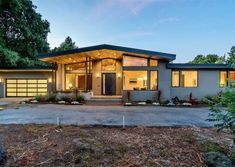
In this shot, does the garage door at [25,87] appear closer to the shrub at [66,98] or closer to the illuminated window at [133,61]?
the shrub at [66,98]

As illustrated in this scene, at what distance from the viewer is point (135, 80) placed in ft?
54.6

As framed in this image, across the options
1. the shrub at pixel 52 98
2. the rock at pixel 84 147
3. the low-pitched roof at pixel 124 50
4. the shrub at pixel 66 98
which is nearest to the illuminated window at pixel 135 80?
the low-pitched roof at pixel 124 50

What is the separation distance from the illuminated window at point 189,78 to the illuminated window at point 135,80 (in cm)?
303

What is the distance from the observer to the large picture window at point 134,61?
54.4ft

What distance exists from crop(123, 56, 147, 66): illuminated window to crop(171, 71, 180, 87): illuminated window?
2369 millimetres

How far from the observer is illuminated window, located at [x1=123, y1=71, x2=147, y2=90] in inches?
655

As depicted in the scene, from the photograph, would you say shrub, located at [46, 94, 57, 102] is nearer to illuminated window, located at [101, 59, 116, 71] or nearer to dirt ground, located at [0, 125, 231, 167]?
illuminated window, located at [101, 59, 116, 71]

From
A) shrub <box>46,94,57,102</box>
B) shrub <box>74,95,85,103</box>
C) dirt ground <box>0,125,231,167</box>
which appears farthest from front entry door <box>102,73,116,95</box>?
dirt ground <box>0,125,231,167</box>

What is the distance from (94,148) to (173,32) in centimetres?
2624

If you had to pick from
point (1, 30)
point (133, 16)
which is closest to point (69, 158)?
point (133, 16)

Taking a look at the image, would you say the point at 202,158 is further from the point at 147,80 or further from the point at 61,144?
the point at 147,80

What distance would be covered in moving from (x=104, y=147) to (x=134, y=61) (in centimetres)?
1234

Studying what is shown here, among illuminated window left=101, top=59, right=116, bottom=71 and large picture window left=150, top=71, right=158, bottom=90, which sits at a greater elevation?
illuminated window left=101, top=59, right=116, bottom=71

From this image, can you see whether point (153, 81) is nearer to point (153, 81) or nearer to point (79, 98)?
point (153, 81)
